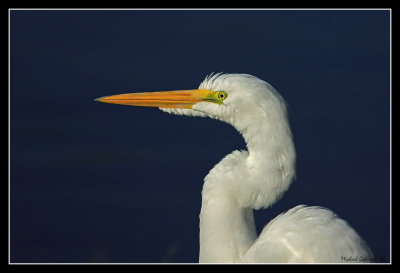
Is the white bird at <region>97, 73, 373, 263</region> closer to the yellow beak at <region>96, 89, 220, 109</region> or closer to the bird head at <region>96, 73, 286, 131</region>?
the bird head at <region>96, 73, 286, 131</region>

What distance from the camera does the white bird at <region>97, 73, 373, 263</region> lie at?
7469 millimetres

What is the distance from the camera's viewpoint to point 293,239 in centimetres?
750

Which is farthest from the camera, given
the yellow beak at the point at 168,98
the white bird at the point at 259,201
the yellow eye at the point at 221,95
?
the yellow beak at the point at 168,98

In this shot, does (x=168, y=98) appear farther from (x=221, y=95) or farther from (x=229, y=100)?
(x=229, y=100)

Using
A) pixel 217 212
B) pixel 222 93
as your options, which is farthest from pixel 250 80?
pixel 217 212

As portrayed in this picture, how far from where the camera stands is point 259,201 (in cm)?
755

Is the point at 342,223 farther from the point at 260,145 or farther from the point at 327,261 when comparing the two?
the point at 260,145

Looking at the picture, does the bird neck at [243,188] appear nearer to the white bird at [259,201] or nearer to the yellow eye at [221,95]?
the white bird at [259,201]

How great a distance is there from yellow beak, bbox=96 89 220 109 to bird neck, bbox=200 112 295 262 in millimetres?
501

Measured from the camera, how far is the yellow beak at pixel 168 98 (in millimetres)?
7993

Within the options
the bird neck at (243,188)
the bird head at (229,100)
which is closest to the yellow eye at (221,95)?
the bird head at (229,100)

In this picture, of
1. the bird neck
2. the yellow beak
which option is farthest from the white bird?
the yellow beak

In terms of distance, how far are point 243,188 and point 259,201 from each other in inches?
5.9

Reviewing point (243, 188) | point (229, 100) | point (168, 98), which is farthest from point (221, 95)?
point (243, 188)
